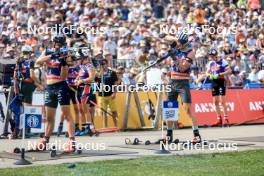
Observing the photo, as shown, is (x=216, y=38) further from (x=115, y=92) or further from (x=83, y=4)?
(x=115, y=92)

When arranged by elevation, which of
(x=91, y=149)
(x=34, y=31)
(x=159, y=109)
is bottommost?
(x=91, y=149)

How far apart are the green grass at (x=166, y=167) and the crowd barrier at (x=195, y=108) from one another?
6.31 meters

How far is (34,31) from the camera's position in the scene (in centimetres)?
2425

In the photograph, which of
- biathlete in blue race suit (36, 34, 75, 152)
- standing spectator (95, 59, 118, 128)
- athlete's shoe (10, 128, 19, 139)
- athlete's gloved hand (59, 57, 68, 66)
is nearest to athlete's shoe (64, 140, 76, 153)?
biathlete in blue race suit (36, 34, 75, 152)

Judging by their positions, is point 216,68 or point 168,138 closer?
point 168,138

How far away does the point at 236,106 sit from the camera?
22312 mm

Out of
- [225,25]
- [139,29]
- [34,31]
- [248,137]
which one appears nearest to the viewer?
[248,137]

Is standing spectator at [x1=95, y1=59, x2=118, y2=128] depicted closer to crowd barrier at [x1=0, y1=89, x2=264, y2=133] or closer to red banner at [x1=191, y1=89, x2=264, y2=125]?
crowd barrier at [x1=0, y1=89, x2=264, y2=133]

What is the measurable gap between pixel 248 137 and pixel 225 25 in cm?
1268

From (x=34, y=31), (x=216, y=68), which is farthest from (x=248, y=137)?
(x=34, y=31)

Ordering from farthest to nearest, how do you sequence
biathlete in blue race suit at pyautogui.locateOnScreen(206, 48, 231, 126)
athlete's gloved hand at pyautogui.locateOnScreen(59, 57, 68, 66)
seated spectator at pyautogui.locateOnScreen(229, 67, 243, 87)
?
seated spectator at pyautogui.locateOnScreen(229, 67, 243, 87) < biathlete in blue race suit at pyautogui.locateOnScreen(206, 48, 231, 126) < athlete's gloved hand at pyautogui.locateOnScreen(59, 57, 68, 66)

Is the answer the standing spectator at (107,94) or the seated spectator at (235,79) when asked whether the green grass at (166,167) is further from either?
the seated spectator at (235,79)

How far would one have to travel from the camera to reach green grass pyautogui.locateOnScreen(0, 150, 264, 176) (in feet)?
36.8

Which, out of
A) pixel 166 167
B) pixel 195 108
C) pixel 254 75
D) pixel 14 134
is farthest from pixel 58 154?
pixel 254 75
